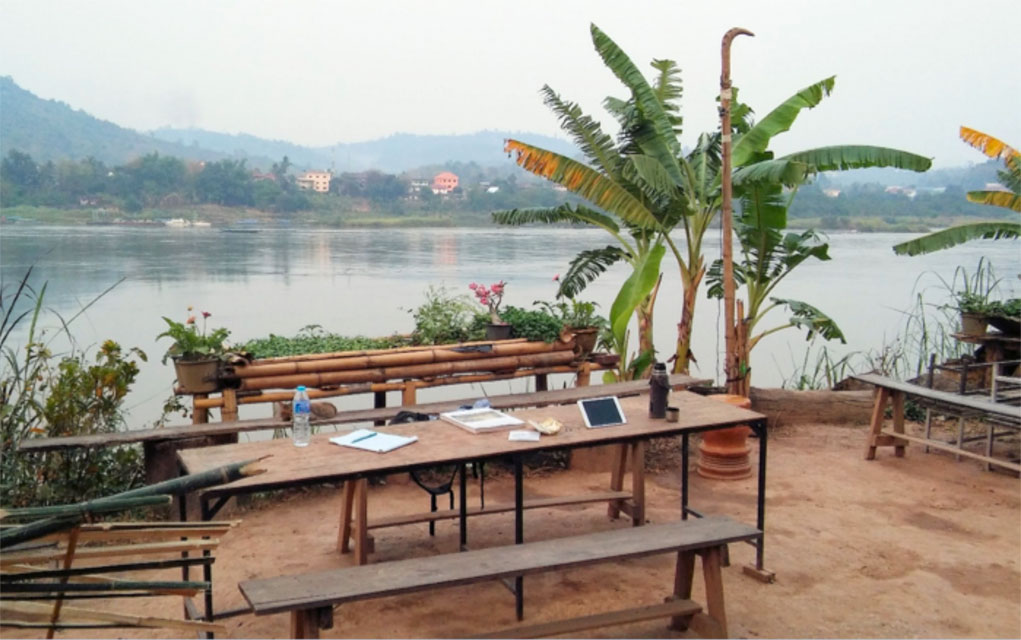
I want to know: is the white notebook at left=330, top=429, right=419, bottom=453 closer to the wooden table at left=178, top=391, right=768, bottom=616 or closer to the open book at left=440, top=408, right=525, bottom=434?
the wooden table at left=178, top=391, right=768, bottom=616

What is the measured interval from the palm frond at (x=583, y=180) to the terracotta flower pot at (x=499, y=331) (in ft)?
3.97

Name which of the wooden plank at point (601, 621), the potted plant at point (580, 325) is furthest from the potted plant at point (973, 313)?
the wooden plank at point (601, 621)

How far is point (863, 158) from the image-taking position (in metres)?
6.67

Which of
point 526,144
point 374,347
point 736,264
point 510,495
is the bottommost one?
point 510,495

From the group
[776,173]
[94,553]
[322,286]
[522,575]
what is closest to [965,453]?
[776,173]

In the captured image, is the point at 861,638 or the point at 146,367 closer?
the point at 861,638

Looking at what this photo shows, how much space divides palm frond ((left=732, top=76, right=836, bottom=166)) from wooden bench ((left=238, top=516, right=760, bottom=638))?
→ 153 inches

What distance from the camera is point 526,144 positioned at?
6664mm

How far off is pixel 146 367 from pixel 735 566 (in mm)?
5660

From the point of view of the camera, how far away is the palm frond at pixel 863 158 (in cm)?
669

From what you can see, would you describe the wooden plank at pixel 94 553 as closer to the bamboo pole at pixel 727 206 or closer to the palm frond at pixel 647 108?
the bamboo pole at pixel 727 206

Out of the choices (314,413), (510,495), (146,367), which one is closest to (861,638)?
(510,495)

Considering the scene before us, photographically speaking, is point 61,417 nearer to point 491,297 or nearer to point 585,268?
point 491,297

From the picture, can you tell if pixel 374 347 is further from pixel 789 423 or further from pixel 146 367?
pixel 789 423
